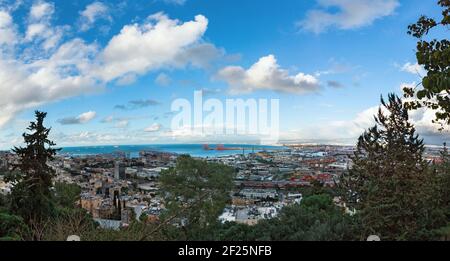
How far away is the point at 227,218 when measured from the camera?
9.51m

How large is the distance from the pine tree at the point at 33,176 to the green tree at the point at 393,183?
7.56m

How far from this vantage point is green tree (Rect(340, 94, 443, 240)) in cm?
798

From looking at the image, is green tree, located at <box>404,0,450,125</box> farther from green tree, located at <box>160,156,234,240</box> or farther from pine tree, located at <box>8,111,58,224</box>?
pine tree, located at <box>8,111,58,224</box>

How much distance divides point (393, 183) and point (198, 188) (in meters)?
4.86

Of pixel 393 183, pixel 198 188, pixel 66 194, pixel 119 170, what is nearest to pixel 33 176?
pixel 66 194

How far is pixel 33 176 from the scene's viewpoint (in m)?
9.93

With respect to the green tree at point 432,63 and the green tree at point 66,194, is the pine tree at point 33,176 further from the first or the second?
the green tree at point 432,63

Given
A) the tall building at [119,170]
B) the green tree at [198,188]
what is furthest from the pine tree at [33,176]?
the green tree at [198,188]

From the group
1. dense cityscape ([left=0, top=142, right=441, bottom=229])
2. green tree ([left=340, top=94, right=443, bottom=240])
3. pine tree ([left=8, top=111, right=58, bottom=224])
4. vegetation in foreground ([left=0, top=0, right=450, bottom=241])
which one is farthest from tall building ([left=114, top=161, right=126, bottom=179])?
green tree ([left=340, top=94, right=443, bottom=240])

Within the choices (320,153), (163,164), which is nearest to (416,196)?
(320,153)

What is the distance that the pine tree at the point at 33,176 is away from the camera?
374 inches

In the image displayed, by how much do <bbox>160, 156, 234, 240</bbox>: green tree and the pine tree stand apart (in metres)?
2.95
